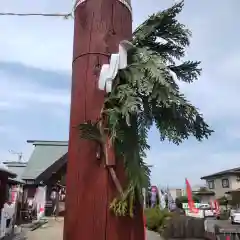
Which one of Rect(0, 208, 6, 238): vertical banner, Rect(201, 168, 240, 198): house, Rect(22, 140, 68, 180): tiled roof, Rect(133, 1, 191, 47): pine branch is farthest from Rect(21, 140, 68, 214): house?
Rect(201, 168, 240, 198): house

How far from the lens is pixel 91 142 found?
6.00 feet

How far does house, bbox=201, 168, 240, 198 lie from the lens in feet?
113

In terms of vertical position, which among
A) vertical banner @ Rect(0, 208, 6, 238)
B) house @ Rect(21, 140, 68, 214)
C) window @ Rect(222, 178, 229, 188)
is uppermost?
window @ Rect(222, 178, 229, 188)

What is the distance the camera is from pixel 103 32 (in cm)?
199

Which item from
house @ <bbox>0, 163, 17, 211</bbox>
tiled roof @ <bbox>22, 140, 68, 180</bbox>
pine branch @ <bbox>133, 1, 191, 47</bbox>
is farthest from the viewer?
tiled roof @ <bbox>22, 140, 68, 180</bbox>

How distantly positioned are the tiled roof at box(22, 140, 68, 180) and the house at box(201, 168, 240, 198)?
1913 centimetres

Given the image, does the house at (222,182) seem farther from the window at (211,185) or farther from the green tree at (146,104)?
the green tree at (146,104)

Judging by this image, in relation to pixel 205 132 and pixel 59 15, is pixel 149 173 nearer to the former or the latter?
pixel 205 132

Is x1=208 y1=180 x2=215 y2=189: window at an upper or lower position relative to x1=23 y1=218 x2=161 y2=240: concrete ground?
upper

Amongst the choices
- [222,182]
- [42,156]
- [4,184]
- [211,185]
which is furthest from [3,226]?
[211,185]

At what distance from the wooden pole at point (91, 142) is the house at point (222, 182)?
33301mm

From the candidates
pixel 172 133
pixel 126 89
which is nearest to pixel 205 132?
pixel 172 133

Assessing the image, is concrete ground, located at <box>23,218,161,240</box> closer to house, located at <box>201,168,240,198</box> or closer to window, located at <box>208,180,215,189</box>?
house, located at <box>201,168,240,198</box>

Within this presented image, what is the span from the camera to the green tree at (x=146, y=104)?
1.69 meters
